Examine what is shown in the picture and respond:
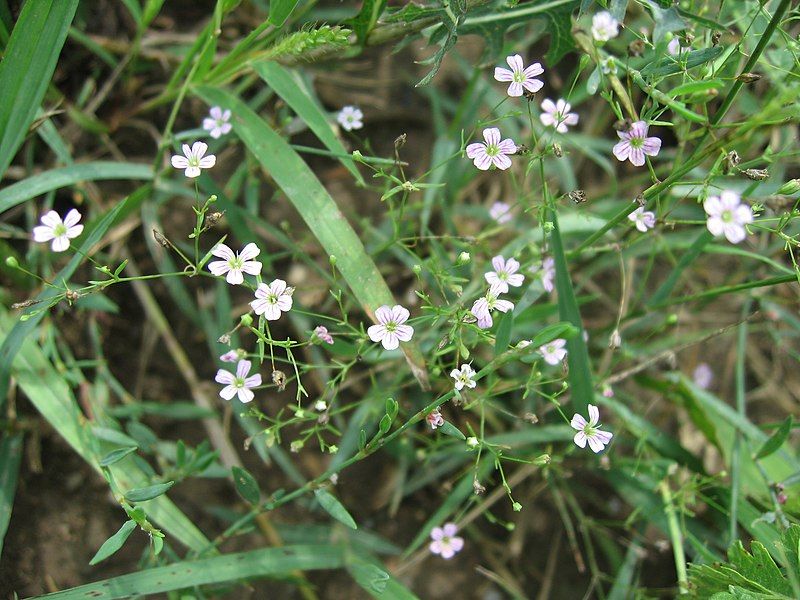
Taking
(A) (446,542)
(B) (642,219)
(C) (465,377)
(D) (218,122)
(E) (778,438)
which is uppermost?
(D) (218,122)

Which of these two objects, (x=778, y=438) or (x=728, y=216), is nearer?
(x=728, y=216)

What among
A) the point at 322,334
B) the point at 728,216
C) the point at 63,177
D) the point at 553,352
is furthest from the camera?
the point at 63,177

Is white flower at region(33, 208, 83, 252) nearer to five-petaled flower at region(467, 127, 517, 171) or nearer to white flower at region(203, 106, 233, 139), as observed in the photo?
white flower at region(203, 106, 233, 139)

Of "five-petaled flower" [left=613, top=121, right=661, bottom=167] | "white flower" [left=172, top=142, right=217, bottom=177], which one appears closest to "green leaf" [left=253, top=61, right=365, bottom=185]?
"white flower" [left=172, top=142, right=217, bottom=177]

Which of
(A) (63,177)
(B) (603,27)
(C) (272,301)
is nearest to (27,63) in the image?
(A) (63,177)

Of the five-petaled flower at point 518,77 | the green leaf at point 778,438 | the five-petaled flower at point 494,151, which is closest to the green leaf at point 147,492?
the five-petaled flower at point 494,151

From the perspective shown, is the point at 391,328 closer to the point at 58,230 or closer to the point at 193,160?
the point at 193,160

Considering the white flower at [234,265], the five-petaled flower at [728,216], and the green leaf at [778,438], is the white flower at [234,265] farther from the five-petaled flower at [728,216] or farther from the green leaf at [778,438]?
the green leaf at [778,438]
